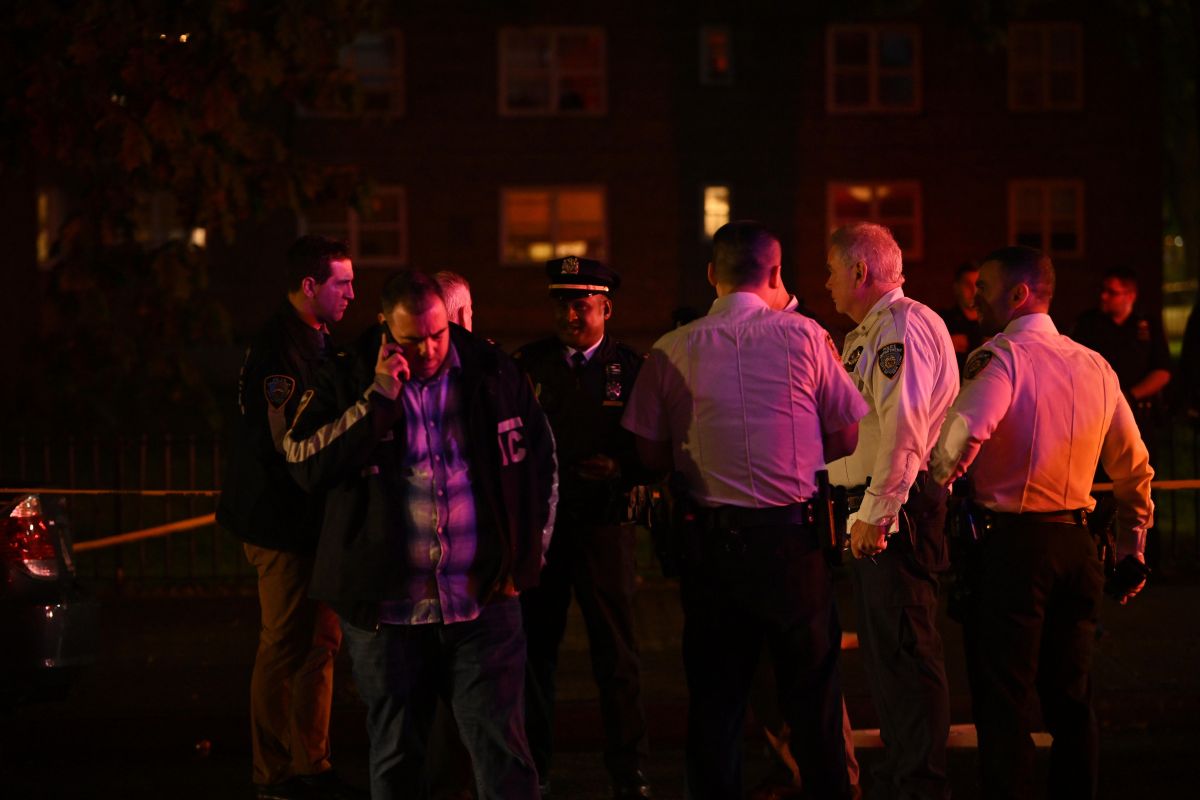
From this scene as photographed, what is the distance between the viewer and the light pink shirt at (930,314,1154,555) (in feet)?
17.3

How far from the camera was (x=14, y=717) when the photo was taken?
24.9 ft

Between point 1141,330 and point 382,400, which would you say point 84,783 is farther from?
point 1141,330

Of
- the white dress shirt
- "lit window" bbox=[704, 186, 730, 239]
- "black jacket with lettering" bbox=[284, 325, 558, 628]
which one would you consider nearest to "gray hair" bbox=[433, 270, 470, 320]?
"black jacket with lettering" bbox=[284, 325, 558, 628]

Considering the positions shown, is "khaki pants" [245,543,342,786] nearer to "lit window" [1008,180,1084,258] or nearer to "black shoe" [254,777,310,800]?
"black shoe" [254,777,310,800]

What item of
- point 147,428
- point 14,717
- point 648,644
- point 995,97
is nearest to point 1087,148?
point 995,97

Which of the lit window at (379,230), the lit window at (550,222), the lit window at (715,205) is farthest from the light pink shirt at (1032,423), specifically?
the lit window at (379,230)

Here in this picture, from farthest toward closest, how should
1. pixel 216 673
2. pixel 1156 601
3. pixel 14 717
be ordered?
pixel 1156 601 → pixel 216 673 → pixel 14 717

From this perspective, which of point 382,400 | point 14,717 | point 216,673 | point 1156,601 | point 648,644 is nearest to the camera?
point 382,400

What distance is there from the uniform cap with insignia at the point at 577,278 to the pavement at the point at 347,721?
207 centimetres

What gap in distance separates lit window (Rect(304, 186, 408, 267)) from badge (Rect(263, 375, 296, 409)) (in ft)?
78.4

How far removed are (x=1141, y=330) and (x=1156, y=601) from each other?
1817 millimetres

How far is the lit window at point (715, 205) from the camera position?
29.4 m

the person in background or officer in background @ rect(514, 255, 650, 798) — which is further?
the person in background

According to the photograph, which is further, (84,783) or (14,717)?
(14,717)
